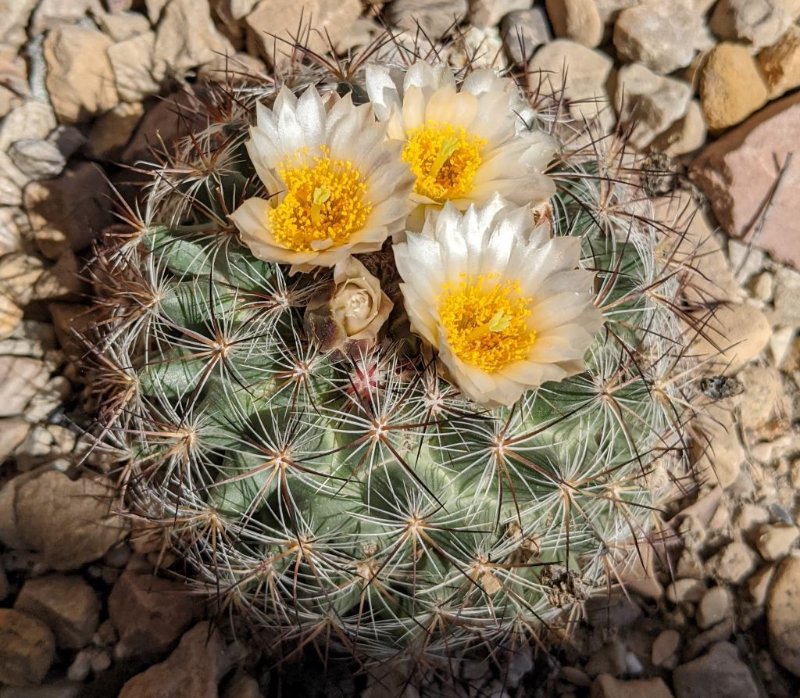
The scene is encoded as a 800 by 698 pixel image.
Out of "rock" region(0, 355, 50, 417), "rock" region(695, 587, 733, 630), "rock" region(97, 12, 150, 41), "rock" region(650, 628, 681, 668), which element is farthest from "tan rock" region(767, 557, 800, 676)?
"rock" region(97, 12, 150, 41)

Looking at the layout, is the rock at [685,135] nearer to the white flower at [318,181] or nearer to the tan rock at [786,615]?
the tan rock at [786,615]

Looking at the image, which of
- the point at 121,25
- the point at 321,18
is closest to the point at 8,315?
the point at 121,25

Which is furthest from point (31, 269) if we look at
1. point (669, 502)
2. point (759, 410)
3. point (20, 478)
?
point (759, 410)

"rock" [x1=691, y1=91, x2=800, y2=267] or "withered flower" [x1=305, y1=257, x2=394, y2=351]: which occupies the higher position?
"withered flower" [x1=305, y1=257, x2=394, y2=351]

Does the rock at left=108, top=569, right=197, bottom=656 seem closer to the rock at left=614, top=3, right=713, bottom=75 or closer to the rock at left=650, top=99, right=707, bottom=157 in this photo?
the rock at left=650, top=99, right=707, bottom=157

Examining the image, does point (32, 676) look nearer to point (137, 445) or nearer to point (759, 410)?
point (137, 445)

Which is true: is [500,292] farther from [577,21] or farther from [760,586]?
[577,21]
